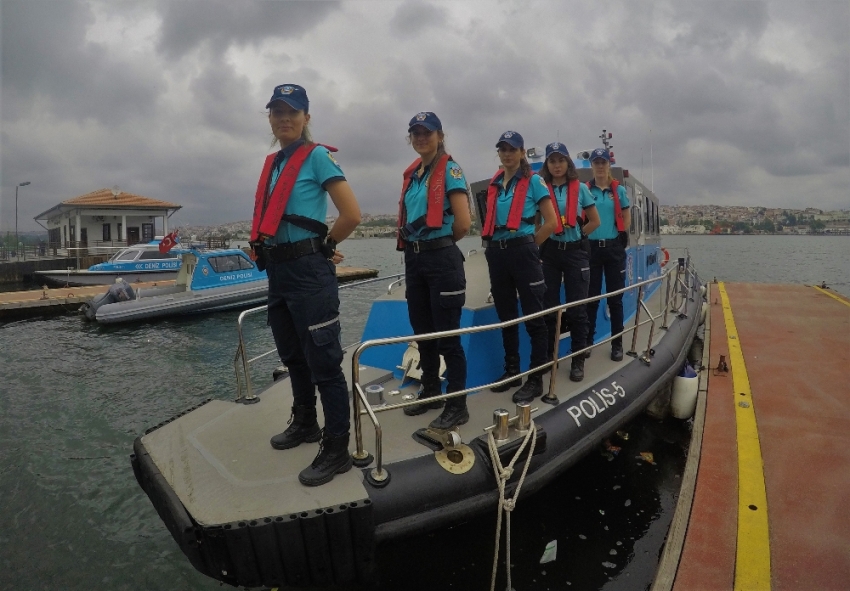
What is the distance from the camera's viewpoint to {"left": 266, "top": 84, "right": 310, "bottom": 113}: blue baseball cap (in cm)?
247

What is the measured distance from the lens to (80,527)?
3.94 m

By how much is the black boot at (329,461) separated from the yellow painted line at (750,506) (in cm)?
193

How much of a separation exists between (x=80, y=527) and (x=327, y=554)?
9.37ft

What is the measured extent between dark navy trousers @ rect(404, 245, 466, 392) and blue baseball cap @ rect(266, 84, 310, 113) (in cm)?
107

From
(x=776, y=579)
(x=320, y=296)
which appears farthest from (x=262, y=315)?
(x=776, y=579)

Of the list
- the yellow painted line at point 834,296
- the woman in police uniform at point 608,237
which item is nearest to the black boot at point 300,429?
the woman in police uniform at point 608,237

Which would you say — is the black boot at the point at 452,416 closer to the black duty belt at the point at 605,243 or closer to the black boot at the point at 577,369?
the black boot at the point at 577,369

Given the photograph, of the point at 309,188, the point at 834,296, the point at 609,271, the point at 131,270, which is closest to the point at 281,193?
the point at 309,188

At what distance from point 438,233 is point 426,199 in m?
0.22

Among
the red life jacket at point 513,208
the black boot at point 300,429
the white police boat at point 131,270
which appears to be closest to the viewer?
the black boot at point 300,429

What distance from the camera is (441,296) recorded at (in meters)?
3.03

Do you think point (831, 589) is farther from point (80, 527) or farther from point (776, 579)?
point (80, 527)

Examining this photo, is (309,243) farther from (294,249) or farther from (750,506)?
(750,506)

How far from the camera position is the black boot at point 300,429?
2896mm
